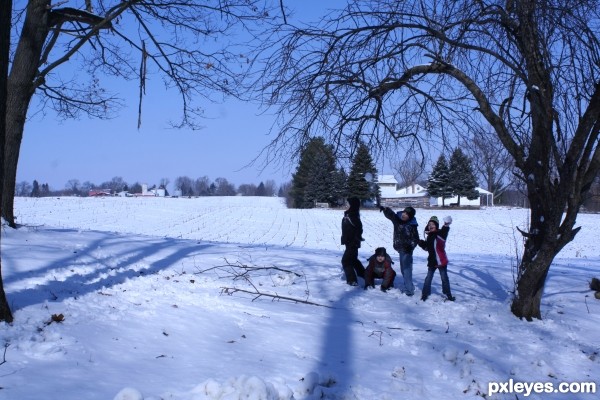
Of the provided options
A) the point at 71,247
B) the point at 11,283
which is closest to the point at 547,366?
the point at 11,283

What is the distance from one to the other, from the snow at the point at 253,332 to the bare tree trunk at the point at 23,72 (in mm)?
1853

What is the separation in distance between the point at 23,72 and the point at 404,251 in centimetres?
785

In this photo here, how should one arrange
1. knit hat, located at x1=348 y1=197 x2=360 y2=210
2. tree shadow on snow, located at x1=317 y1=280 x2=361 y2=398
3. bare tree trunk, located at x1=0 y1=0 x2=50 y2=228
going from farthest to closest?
bare tree trunk, located at x1=0 y1=0 x2=50 y2=228
knit hat, located at x1=348 y1=197 x2=360 y2=210
tree shadow on snow, located at x1=317 y1=280 x2=361 y2=398

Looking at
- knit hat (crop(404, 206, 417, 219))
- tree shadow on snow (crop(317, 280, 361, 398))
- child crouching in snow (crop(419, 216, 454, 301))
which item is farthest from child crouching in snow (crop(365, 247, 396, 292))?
tree shadow on snow (crop(317, 280, 361, 398))

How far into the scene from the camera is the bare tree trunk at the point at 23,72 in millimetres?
9844

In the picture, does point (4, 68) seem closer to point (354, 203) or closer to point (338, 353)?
point (338, 353)

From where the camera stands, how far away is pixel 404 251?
8.85 m

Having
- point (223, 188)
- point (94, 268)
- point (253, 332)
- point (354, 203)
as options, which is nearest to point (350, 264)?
point (354, 203)

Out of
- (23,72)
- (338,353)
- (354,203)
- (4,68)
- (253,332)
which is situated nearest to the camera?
(4,68)

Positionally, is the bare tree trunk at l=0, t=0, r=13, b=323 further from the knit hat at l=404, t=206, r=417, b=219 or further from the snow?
the knit hat at l=404, t=206, r=417, b=219

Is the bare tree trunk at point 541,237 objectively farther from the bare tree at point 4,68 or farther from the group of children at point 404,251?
the bare tree at point 4,68

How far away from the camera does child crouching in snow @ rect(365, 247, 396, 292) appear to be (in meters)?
8.93

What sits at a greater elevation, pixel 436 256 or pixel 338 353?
pixel 436 256

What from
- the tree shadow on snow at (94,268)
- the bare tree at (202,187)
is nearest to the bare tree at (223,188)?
the bare tree at (202,187)
